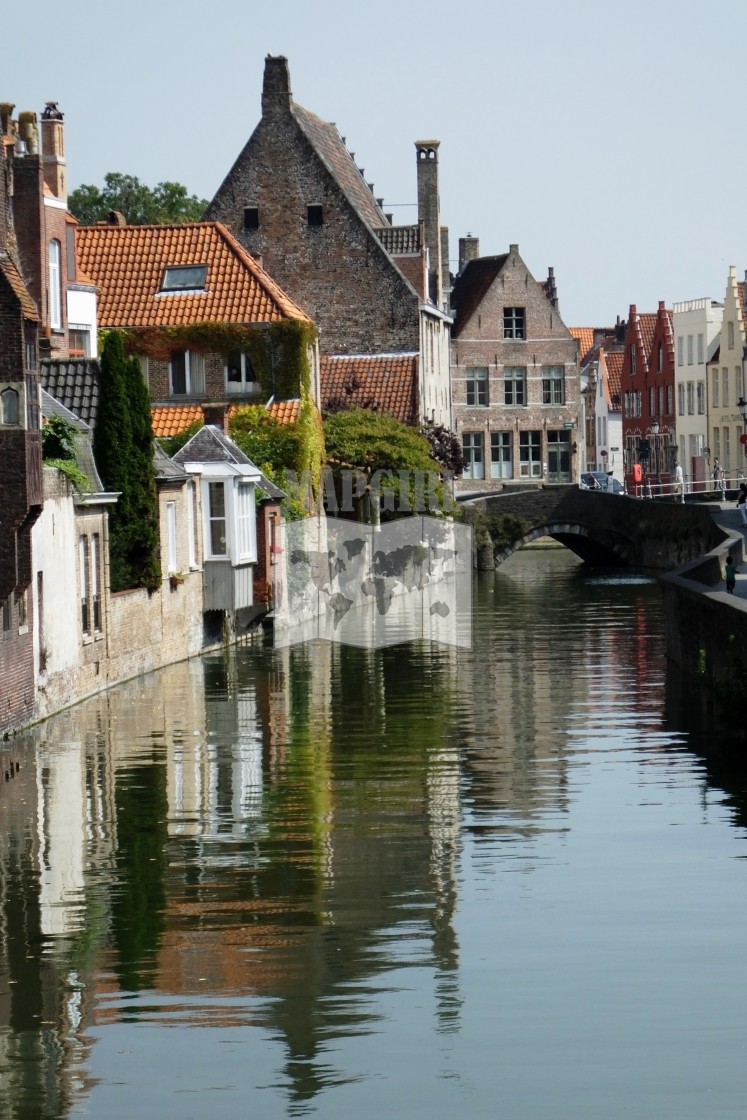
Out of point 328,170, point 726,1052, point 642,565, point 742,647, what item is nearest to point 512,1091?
point 726,1052

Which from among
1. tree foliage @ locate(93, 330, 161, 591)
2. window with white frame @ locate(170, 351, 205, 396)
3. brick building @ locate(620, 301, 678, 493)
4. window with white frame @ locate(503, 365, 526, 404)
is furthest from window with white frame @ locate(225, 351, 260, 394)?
brick building @ locate(620, 301, 678, 493)

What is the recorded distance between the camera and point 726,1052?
12.0 m

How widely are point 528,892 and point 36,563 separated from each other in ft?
39.6

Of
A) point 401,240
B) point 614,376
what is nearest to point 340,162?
point 401,240

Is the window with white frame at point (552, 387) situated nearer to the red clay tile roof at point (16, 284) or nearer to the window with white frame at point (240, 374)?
the window with white frame at point (240, 374)

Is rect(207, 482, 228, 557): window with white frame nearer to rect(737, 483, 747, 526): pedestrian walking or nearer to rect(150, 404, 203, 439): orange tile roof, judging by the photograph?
rect(150, 404, 203, 439): orange tile roof

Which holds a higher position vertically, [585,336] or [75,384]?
[585,336]

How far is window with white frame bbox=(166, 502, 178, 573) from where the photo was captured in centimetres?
3616

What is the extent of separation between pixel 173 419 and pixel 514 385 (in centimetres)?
4109

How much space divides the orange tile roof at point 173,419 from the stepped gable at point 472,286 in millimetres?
40126

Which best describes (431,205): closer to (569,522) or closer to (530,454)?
(569,522)

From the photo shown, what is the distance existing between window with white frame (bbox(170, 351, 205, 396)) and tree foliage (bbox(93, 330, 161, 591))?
14.1m

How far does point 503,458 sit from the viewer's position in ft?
282

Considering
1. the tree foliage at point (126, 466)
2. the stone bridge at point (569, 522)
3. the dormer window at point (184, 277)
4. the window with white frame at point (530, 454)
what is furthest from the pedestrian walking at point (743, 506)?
the window with white frame at point (530, 454)
